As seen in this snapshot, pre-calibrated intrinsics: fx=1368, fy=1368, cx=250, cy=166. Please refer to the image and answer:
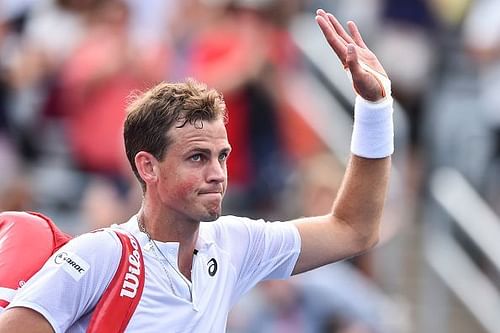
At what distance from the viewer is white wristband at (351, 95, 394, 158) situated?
200 inches

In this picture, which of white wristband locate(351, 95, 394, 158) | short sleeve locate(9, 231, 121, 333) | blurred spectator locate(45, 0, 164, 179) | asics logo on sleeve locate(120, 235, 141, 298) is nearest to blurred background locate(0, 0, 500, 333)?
blurred spectator locate(45, 0, 164, 179)

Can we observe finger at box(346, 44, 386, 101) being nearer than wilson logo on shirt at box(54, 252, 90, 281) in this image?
No

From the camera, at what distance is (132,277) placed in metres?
4.55

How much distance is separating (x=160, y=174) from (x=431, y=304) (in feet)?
18.6

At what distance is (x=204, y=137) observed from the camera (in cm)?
467

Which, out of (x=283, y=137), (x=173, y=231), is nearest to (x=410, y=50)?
(x=283, y=137)

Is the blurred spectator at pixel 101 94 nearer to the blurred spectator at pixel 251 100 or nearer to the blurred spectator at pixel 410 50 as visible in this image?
the blurred spectator at pixel 251 100

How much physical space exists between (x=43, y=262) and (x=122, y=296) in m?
0.31

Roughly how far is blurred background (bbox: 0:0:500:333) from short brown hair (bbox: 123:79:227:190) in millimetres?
3952

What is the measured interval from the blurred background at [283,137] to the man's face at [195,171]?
394 cm

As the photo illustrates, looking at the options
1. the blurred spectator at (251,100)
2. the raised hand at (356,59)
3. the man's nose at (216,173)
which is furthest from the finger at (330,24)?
the blurred spectator at (251,100)

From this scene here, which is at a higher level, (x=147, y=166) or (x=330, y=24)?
(x=330, y=24)

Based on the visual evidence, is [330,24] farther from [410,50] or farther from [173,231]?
[410,50]

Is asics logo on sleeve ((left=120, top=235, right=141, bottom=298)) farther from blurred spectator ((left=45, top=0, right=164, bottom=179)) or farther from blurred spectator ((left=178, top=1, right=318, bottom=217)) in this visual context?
blurred spectator ((left=45, top=0, right=164, bottom=179))
